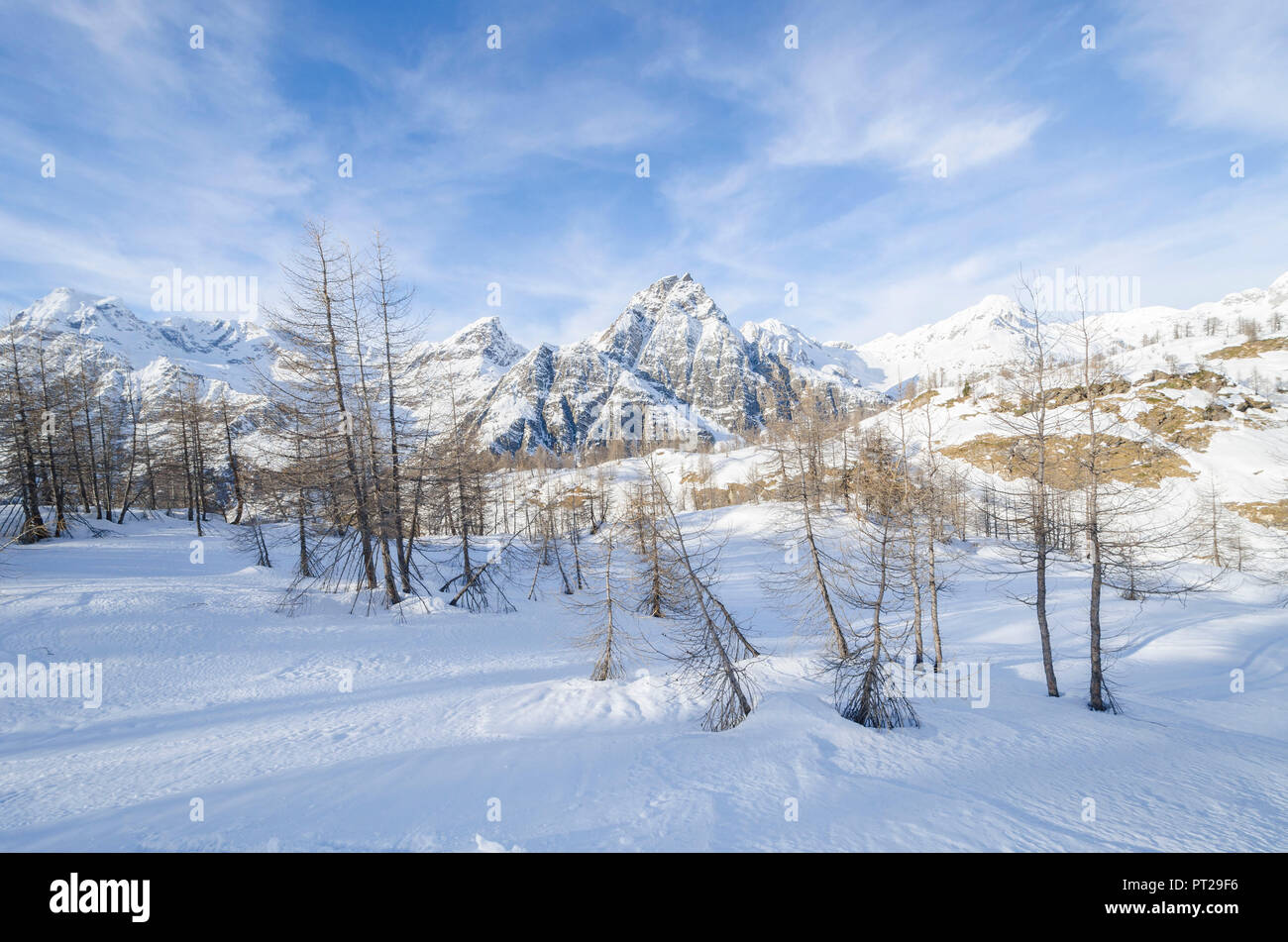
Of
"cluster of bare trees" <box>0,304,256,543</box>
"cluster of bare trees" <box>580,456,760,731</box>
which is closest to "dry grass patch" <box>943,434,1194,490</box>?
"cluster of bare trees" <box>580,456,760,731</box>

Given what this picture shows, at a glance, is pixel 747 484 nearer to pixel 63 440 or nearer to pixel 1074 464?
pixel 1074 464

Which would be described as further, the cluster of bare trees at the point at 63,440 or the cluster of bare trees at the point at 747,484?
the cluster of bare trees at the point at 63,440

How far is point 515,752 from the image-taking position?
823 cm

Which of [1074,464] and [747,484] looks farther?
[747,484]

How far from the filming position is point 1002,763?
7.77m

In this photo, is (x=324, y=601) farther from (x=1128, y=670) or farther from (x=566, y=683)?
(x=1128, y=670)

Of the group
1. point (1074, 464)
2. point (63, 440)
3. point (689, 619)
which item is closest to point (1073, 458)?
point (1074, 464)

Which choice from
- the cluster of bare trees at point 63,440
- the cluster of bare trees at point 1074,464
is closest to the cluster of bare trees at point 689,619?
the cluster of bare trees at point 1074,464

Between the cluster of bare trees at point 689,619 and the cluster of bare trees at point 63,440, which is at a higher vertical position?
the cluster of bare trees at point 63,440

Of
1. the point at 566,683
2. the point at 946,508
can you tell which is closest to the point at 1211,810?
the point at 566,683

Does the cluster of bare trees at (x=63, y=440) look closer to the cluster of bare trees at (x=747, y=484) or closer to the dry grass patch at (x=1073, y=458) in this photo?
the cluster of bare trees at (x=747, y=484)

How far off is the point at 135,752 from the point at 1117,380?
2005 centimetres

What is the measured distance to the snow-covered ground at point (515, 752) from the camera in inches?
221

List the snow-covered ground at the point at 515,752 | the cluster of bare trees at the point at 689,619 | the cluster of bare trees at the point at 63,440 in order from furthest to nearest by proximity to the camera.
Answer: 1. the cluster of bare trees at the point at 63,440
2. the cluster of bare trees at the point at 689,619
3. the snow-covered ground at the point at 515,752
